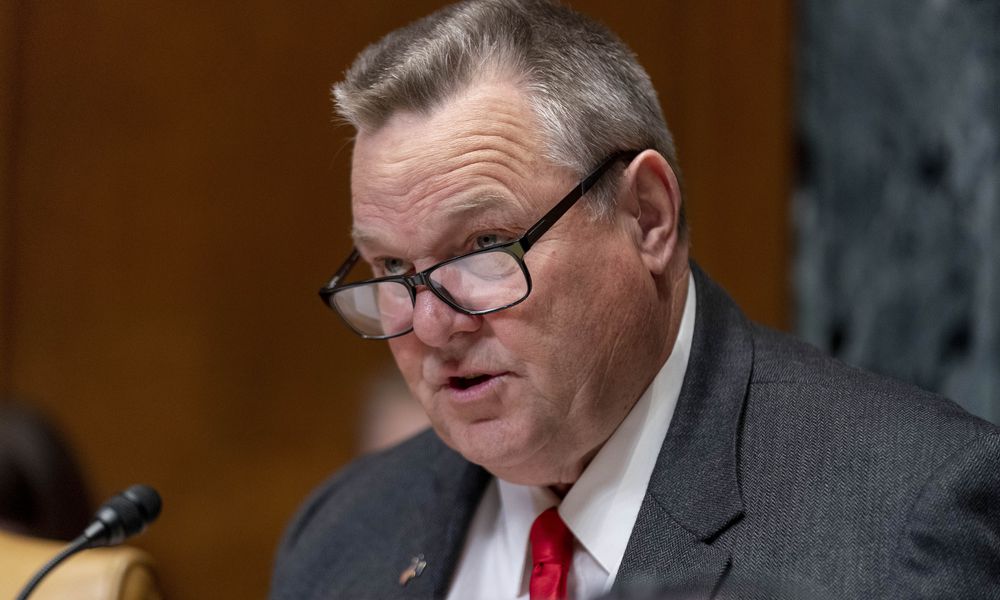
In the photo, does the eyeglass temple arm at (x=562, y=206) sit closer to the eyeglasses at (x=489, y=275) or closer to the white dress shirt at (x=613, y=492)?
the eyeglasses at (x=489, y=275)

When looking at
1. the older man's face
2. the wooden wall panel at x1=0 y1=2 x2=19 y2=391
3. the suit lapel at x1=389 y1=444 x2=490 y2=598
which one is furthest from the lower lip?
the wooden wall panel at x1=0 y1=2 x2=19 y2=391

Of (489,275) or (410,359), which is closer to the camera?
(489,275)

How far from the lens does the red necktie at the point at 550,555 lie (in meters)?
1.58

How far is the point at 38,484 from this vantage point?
2.54 meters

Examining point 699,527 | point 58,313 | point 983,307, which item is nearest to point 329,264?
point 58,313

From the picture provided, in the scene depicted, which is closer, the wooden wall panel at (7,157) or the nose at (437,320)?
the nose at (437,320)

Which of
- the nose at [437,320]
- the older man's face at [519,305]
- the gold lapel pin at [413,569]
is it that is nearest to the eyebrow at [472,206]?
the older man's face at [519,305]

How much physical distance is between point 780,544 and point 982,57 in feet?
4.82

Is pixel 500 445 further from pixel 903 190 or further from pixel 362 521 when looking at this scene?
pixel 903 190

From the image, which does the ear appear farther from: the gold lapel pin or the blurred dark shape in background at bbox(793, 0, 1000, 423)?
the blurred dark shape in background at bbox(793, 0, 1000, 423)

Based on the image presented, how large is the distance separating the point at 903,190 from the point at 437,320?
1517mm

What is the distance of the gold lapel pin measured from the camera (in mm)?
1781

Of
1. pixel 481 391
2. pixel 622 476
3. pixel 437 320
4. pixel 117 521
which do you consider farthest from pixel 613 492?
pixel 117 521

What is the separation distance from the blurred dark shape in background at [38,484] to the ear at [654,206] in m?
1.55
